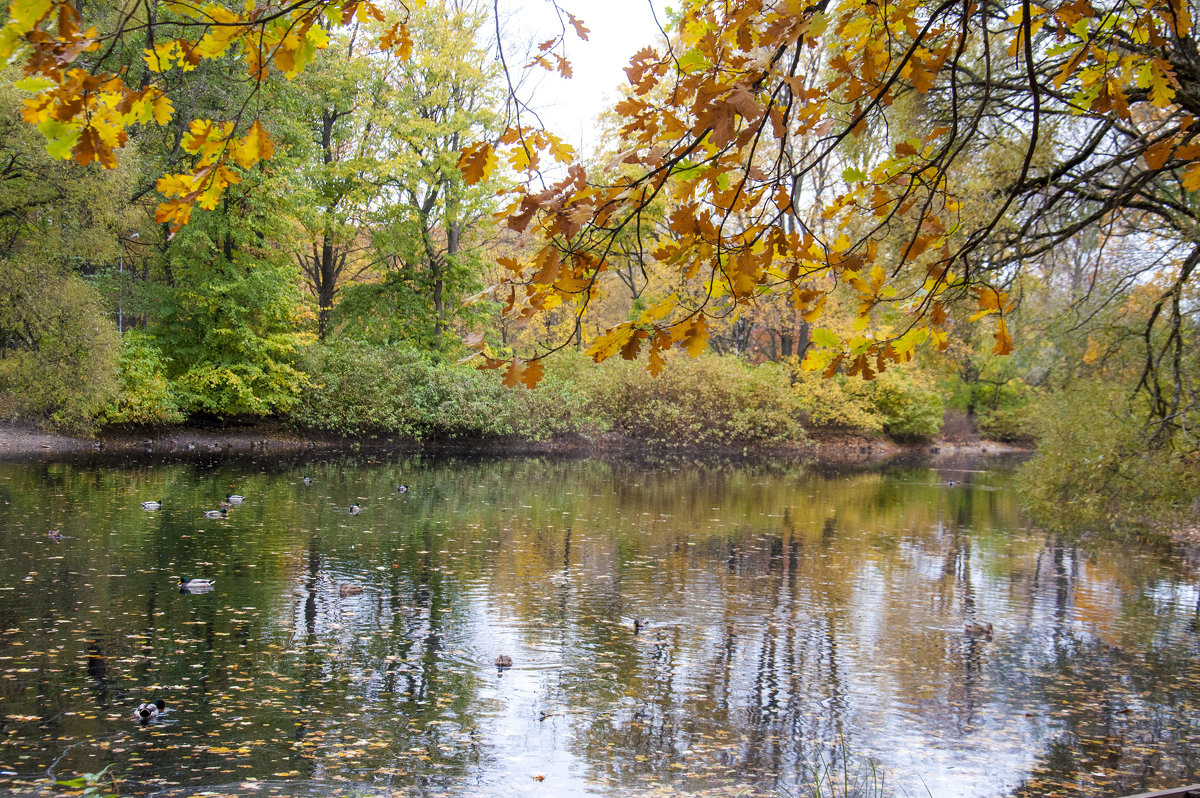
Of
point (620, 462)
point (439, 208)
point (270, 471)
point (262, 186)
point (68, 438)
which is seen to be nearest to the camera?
point (270, 471)

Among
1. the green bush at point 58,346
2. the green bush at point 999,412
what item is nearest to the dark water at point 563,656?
the green bush at point 58,346

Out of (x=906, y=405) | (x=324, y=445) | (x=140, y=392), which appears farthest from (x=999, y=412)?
(x=140, y=392)

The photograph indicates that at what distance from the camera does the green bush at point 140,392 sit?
21.4 metres

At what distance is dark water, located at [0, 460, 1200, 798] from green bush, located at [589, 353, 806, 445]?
15.9 m

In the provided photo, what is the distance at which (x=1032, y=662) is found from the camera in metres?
7.95

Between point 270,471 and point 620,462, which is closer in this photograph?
point 270,471

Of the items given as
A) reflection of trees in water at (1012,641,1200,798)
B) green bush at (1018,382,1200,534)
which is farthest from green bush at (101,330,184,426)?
reflection of trees in water at (1012,641,1200,798)

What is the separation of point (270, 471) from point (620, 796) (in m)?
15.4

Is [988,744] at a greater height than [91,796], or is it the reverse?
[91,796]

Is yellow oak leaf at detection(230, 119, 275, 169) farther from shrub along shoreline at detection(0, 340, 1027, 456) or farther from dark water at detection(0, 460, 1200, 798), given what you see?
shrub along shoreline at detection(0, 340, 1027, 456)

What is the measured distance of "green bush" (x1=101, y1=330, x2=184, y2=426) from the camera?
70.1 ft

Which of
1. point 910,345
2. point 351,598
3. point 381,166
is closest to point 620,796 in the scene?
point 910,345

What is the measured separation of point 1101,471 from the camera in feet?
38.8

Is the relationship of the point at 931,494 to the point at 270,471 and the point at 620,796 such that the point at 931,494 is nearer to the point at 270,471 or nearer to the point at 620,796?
the point at 270,471
